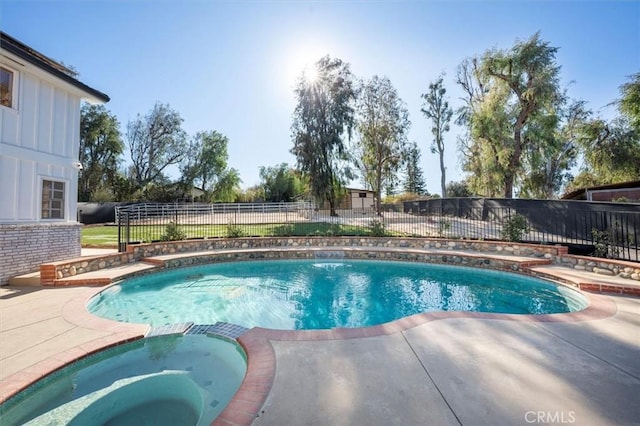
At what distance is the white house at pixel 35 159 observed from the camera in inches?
221

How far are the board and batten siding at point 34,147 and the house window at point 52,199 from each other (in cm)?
12

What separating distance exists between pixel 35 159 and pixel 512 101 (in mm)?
22364

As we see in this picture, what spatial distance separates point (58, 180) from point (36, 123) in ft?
4.46

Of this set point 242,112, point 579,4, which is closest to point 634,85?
point 579,4

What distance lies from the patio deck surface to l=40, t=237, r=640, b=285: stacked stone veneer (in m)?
2.92

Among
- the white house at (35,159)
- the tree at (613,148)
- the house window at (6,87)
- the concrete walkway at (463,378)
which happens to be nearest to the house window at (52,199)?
the white house at (35,159)

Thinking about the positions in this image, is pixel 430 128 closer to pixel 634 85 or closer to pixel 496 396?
pixel 634 85

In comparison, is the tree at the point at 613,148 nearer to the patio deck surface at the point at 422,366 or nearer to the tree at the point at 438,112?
the tree at the point at 438,112

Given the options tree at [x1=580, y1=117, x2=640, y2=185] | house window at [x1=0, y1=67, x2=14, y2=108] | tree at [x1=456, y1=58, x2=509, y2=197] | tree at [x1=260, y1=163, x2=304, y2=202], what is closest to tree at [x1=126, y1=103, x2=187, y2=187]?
tree at [x1=260, y1=163, x2=304, y2=202]

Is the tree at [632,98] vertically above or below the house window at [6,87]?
above

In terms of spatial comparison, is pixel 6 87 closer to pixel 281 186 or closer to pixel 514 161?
pixel 514 161

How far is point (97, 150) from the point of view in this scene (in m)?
30.6

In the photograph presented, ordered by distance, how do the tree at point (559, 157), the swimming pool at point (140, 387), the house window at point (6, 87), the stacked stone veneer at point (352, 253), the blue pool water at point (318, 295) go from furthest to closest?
the tree at point (559, 157)
the stacked stone veneer at point (352, 253)
the house window at point (6, 87)
the blue pool water at point (318, 295)
the swimming pool at point (140, 387)

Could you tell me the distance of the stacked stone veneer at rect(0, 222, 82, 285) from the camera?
5.63 metres
